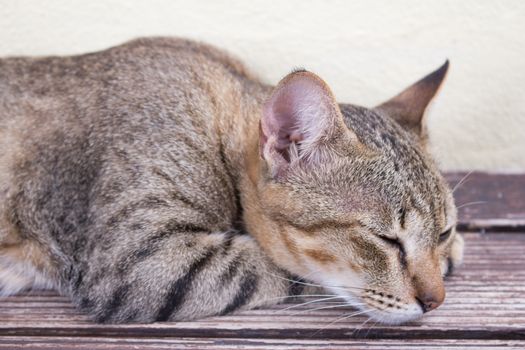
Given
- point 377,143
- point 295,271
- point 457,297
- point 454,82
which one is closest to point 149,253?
point 295,271

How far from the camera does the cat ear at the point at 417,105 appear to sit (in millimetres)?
2781

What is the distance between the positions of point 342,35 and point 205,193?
123 centimetres

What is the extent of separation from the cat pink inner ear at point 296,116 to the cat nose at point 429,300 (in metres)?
0.57

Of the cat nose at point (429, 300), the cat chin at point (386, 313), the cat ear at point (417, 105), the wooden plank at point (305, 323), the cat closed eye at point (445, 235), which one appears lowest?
the wooden plank at point (305, 323)

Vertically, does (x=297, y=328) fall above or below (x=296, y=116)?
below

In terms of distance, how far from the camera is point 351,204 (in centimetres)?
237

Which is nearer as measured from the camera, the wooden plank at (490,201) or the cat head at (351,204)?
the cat head at (351,204)

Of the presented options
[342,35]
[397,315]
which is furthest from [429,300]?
[342,35]

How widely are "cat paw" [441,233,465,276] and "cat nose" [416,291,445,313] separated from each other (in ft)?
1.11

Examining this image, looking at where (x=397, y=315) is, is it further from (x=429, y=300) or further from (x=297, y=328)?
(x=297, y=328)

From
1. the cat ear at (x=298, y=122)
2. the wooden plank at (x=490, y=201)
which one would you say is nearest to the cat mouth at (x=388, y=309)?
the cat ear at (x=298, y=122)

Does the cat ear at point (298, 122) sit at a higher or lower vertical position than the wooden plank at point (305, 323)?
higher

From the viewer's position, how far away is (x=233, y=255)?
2562 mm

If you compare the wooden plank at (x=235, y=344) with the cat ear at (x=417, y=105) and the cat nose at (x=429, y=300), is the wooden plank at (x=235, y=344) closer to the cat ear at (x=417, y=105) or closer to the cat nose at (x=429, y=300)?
the cat nose at (x=429, y=300)
